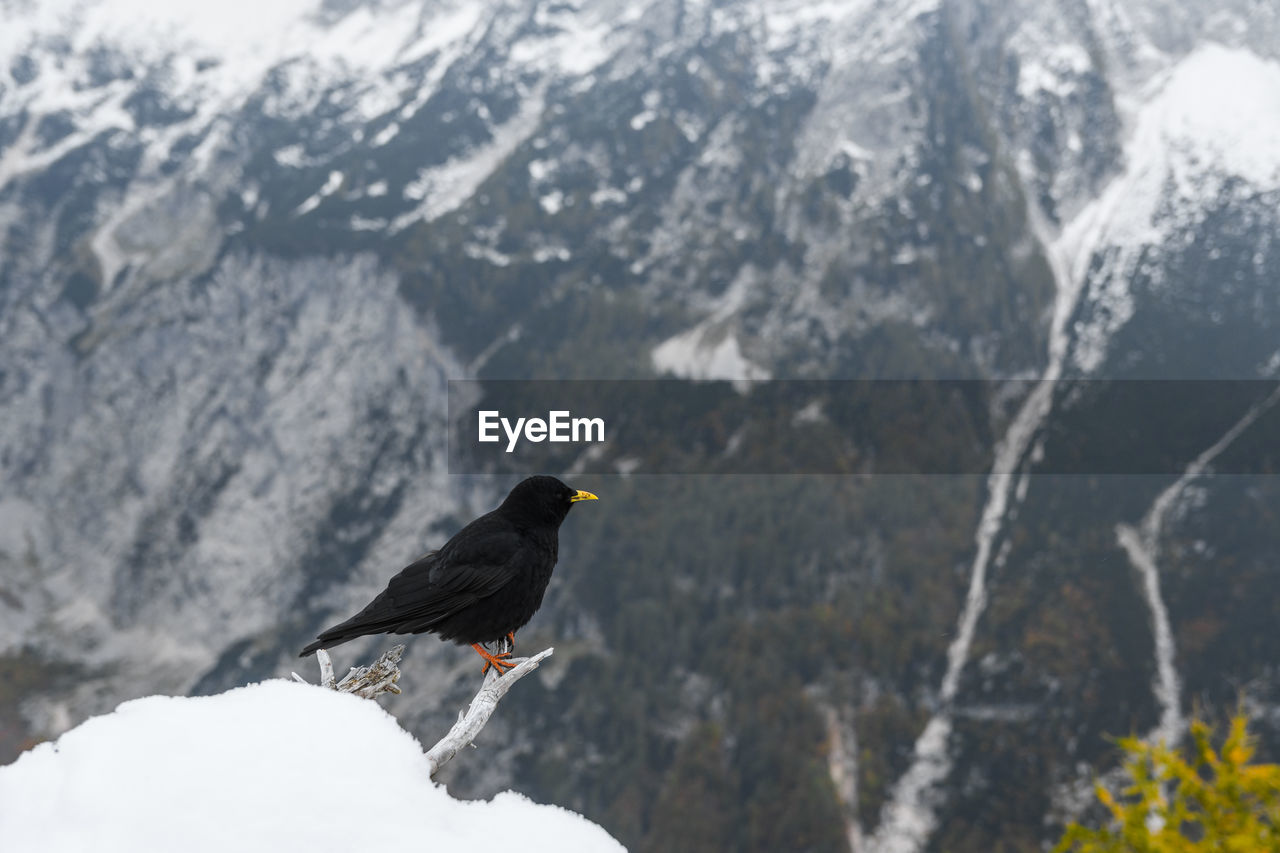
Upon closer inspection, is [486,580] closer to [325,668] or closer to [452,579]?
[452,579]

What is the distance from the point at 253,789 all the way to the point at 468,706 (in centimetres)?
189

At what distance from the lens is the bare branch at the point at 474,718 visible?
6719 millimetres

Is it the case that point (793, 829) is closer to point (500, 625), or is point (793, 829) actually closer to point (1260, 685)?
point (1260, 685)

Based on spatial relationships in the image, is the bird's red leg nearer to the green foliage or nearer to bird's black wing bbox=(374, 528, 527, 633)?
bird's black wing bbox=(374, 528, 527, 633)

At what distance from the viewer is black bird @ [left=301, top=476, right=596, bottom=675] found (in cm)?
841

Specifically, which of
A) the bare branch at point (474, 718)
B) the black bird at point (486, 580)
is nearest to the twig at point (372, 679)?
the black bird at point (486, 580)

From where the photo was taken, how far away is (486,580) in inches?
341

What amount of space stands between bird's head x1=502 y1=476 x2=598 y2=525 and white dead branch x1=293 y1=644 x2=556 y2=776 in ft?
5.12

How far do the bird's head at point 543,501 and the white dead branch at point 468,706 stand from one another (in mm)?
1560

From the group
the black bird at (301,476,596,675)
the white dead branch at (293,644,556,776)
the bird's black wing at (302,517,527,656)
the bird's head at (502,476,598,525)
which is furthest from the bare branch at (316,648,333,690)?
the bird's head at (502,476,598,525)

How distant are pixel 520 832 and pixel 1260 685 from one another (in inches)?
9264

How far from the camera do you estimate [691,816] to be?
19362 cm

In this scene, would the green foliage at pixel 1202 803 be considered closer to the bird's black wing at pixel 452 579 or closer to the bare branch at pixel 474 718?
the bare branch at pixel 474 718

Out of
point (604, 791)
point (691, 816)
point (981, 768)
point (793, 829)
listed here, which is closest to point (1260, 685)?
point (981, 768)
